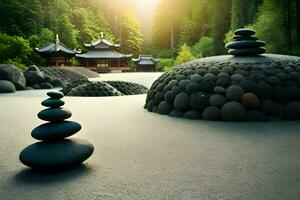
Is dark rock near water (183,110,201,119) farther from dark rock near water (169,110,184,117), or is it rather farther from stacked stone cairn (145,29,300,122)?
dark rock near water (169,110,184,117)

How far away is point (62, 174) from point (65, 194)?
19.9 inches

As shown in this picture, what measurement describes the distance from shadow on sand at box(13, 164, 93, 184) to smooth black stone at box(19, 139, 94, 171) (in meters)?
0.05

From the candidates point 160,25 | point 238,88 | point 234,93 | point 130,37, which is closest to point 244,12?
point 130,37

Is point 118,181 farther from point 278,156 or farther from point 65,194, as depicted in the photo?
point 278,156

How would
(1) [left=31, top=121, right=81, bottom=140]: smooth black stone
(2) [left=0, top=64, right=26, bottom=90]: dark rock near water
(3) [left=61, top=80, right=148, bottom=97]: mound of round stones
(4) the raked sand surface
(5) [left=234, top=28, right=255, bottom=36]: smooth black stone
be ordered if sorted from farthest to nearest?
(2) [left=0, top=64, right=26, bottom=90]: dark rock near water → (3) [left=61, top=80, right=148, bottom=97]: mound of round stones → (5) [left=234, top=28, right=255, bottom=36]: smooth black stone → (1) [left=31, top=121, right=81, bottom=140]: smooth black stone → (4) the raked sand surface

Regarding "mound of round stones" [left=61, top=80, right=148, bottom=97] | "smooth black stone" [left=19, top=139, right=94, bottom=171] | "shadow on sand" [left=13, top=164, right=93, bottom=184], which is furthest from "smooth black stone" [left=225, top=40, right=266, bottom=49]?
"mound of round stones" [left=61, top=80, right=148, bottom=97]

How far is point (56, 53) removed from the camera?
35.0m

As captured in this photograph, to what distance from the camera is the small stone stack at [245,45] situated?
7160mm

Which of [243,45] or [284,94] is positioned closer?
[284,94]

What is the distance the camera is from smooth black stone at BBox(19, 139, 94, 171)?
2891mm

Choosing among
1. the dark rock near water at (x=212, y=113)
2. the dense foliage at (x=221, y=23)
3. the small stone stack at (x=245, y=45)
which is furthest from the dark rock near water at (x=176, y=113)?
the dense foliage at (x=221, y=23)

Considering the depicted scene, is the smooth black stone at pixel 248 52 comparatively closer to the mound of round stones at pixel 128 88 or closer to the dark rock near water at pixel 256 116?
the dark rock near water at pixel 256 116

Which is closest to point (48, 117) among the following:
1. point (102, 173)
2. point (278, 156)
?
point (102, 173)

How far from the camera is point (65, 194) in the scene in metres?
2.41
